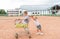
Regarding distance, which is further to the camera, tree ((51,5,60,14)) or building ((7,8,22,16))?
tree ((51,5,60,14))

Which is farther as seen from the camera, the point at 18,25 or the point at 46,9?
the point at 46,9

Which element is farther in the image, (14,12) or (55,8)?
(55,8)

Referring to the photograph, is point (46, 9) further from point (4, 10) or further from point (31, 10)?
point (4, 10)

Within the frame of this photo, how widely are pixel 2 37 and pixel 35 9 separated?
128 feet

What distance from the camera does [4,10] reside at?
5059 cm

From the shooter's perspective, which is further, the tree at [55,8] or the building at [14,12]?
the tree at [55,8]

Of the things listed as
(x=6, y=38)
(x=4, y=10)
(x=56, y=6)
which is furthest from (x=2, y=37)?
(x=56, y=6)

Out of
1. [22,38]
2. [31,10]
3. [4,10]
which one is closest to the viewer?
[22,38]

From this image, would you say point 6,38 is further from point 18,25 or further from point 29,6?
point 29,6

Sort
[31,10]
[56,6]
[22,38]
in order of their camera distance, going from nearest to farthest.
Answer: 1. [22,38]
2. [31,10]
3. [56,6]

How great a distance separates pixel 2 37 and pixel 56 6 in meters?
46.2

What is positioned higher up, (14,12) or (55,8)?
(55,8)

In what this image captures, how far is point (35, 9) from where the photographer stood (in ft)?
159

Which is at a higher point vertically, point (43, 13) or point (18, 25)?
point (18, 25)
